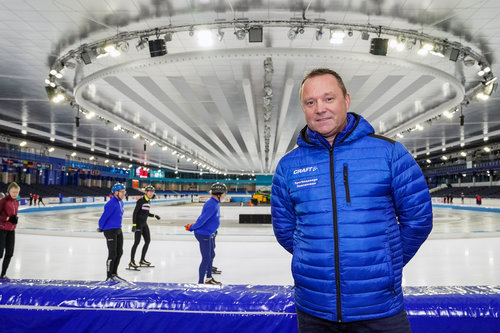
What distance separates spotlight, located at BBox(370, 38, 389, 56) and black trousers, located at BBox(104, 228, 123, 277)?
680 cm

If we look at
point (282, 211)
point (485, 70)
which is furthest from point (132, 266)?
point (485, 70)

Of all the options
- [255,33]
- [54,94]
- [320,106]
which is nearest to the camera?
[320,106]

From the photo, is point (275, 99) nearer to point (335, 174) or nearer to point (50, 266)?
point (50, 266)

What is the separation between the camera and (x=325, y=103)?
1353mm

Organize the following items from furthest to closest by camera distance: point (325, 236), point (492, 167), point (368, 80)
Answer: point (492, 167) → point (368, 80) → point (325, 236)

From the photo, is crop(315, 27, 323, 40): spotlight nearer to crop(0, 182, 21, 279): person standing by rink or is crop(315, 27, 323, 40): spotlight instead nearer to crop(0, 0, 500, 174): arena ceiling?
crop(0, 0, 500, 174): arena ceiling

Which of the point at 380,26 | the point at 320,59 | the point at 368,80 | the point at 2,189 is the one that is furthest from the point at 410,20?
the point at 2,189

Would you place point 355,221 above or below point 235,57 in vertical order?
below

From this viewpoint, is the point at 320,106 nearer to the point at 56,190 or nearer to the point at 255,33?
the point at 255,33

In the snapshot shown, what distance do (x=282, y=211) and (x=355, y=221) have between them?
0.37m

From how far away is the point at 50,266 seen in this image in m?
6.40

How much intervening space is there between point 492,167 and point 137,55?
48.0 meters

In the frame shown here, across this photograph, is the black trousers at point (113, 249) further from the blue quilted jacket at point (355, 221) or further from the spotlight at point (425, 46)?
the spotlight at point (425, 46)

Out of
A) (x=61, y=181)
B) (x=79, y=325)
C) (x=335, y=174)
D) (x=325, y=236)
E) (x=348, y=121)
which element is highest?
(x=61, y=181)
